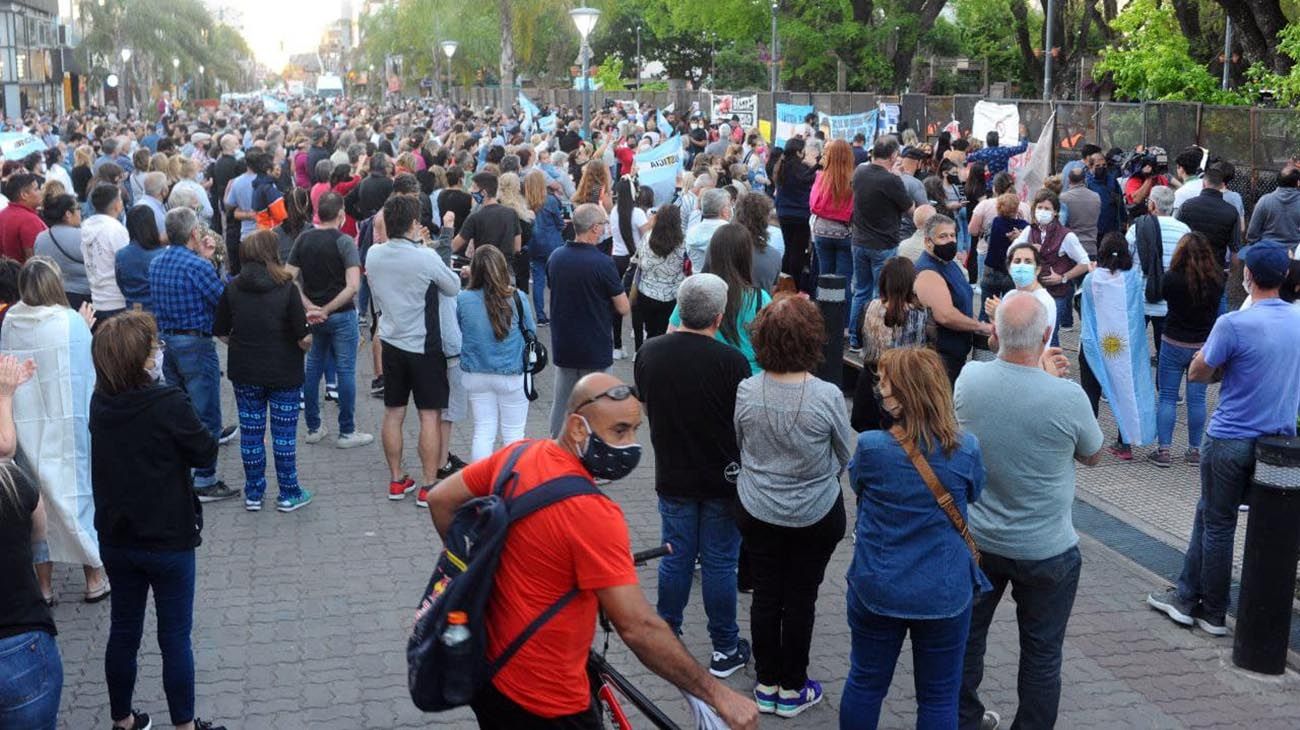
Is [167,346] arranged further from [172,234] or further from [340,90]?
[340,90]

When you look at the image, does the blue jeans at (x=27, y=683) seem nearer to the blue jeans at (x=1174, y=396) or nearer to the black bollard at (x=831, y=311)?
the black bollard at (x=831, y=311)

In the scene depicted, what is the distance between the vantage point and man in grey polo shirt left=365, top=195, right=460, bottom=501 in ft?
27.7

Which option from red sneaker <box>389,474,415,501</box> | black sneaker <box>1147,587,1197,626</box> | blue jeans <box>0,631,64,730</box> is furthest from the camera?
red sneaker <box>389,474,415,501</box>

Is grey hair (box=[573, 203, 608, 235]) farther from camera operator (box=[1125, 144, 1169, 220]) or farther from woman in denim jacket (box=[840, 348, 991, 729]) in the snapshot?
camera operator (box=[1125, 144, 1169, 220])

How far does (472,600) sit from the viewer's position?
346 cm

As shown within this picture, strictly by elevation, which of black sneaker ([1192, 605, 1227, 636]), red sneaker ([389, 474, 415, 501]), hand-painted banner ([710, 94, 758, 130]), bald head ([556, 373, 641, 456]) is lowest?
black sneaker ([1192, 605, 1227, 636])

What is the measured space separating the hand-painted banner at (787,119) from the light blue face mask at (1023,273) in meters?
16.5

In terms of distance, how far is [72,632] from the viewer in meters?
6.71

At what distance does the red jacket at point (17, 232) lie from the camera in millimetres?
10570

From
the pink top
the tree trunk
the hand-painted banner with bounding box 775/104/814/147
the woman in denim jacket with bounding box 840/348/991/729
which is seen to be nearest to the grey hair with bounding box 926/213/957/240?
the woman in denim jacket with bounding box 840/348/991/729

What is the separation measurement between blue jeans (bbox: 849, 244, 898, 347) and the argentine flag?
2479 mm

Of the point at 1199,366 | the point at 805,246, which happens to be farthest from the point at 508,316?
the point at 805,246

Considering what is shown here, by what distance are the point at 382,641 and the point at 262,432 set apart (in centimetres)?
244

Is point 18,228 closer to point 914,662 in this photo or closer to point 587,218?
point 587,218
